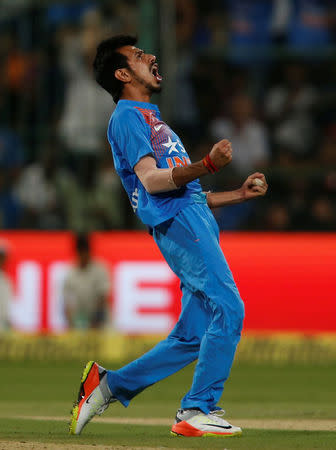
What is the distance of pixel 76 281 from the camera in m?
12.9

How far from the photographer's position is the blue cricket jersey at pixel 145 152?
5.95 metres

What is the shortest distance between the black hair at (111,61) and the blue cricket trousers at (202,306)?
2.84 ft

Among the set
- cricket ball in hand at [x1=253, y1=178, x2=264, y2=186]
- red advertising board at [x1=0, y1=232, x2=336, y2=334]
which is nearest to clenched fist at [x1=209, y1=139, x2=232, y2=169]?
cricket ball in hand at [x1=253, y1=178, x2=264, y2=186]

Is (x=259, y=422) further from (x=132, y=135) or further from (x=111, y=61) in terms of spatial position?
(x=111, y=61)

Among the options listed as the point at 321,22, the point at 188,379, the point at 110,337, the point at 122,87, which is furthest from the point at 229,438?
the point at 321,22

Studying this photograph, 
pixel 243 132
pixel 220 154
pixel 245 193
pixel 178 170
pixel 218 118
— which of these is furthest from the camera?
pixel 218 118

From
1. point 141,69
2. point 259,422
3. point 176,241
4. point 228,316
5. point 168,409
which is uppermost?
point 141,69

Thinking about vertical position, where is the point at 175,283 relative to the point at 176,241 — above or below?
below

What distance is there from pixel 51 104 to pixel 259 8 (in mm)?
3190

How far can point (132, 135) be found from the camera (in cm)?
595

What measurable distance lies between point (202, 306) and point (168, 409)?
2.62 m

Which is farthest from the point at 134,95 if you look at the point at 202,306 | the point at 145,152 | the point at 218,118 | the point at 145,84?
the point at 218,118

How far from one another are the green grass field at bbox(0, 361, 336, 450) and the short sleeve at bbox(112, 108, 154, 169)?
1578 mm

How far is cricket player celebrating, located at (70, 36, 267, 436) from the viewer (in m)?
5.82
